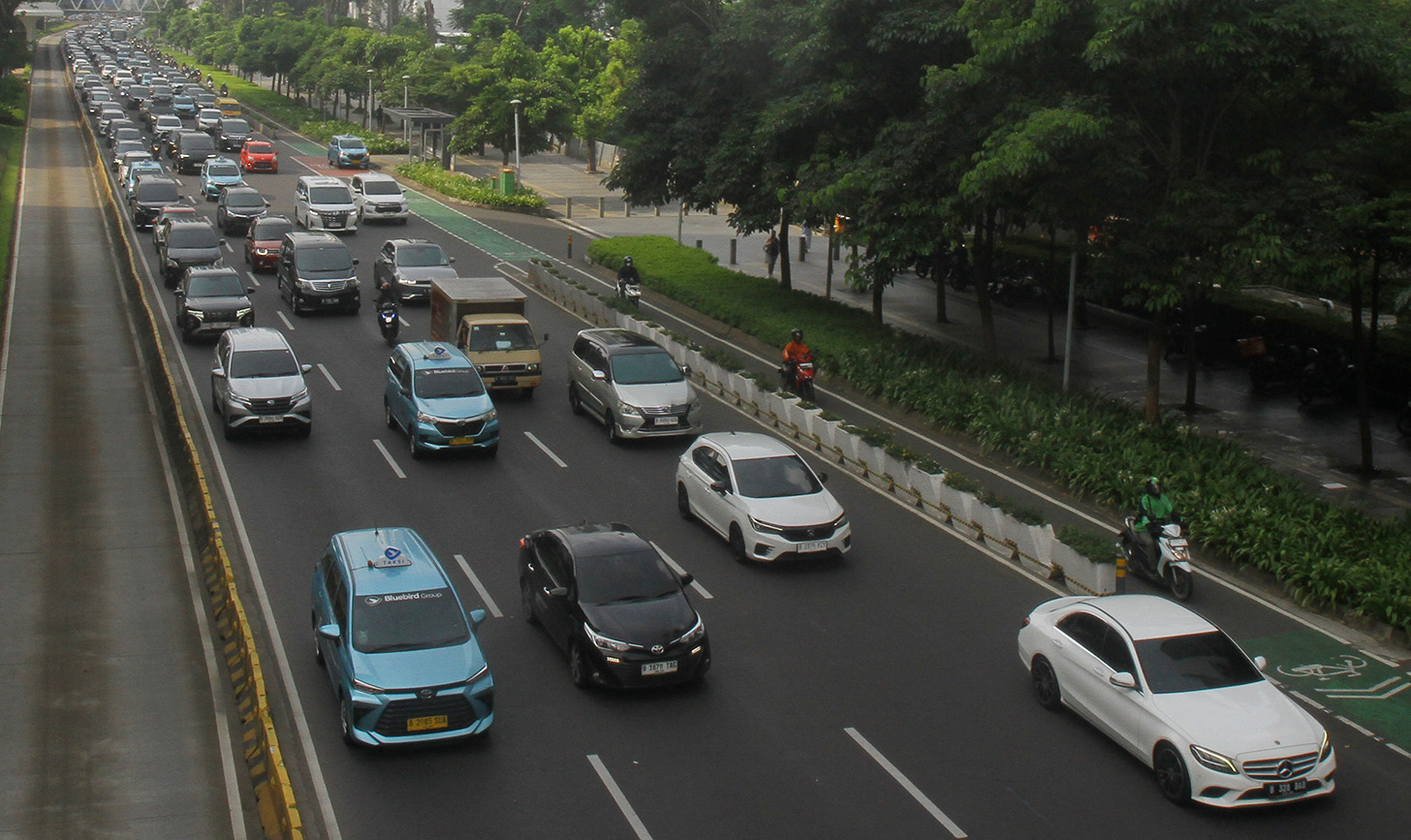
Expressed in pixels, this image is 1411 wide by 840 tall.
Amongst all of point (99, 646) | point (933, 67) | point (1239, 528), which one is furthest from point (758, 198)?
point (99, 646)

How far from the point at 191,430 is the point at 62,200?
36.3 metres

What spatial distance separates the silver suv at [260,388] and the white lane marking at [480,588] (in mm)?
7146

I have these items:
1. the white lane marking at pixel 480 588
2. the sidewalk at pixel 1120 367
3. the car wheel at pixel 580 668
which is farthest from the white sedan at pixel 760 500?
the sidewalk at pixel 1120 367

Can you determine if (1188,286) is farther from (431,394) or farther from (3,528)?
(3,528)

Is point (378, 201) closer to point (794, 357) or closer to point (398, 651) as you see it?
point (794, 357)

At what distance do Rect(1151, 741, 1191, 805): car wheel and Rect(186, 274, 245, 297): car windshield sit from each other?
26.4 meters

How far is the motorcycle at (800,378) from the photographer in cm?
2875

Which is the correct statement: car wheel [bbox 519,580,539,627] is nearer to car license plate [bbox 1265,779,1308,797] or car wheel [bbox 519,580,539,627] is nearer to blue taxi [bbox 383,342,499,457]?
blue taxi [bbox 383,342,499,457]

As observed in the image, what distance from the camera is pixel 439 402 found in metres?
24.8

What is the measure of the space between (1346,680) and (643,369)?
14309 mm

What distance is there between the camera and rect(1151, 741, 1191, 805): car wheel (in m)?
13.1

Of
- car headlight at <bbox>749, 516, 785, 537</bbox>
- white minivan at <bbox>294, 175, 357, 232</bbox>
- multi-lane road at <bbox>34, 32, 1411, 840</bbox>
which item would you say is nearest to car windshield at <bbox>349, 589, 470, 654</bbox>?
Answer: multi-lane road at <bbox>34, 32, 1411, 840</bbox>

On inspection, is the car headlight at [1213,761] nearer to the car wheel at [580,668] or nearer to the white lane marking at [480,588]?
the car wheel at [580,668]

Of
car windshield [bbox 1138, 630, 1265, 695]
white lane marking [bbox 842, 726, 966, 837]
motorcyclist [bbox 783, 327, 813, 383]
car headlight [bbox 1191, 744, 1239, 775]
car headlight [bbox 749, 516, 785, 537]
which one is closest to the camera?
white lane marking [bbox 842, 726, 966, 837]
